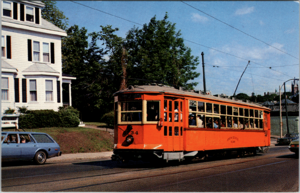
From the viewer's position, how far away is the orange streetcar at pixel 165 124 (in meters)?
13.1

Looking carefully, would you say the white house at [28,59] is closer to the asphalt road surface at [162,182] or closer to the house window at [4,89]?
the house window at [4,89]

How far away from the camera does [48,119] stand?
26.9m

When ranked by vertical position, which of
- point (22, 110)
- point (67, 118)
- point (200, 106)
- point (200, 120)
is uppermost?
point (22, 110)

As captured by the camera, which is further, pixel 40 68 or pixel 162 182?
pixel 40 68

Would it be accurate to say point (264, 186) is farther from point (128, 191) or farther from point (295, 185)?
point (128, 191)

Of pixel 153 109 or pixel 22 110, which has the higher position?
pixel 22 110

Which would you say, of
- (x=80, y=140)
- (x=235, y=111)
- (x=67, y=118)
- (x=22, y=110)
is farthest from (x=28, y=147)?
(x=67, y=118)

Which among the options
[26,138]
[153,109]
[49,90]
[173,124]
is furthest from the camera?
[49,90]

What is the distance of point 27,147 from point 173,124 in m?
6.50

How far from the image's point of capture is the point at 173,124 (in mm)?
13695

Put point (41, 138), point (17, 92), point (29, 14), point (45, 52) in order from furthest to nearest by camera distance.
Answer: point (45, 52)
point (29, 14)
point (17, 92)
point (41, 138)

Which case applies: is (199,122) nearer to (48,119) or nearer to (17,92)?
(48,119)

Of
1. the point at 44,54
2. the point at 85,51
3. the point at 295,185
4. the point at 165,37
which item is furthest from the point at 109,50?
the point at 295,185

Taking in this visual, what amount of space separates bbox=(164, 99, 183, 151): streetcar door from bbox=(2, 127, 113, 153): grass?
10.1 meters
